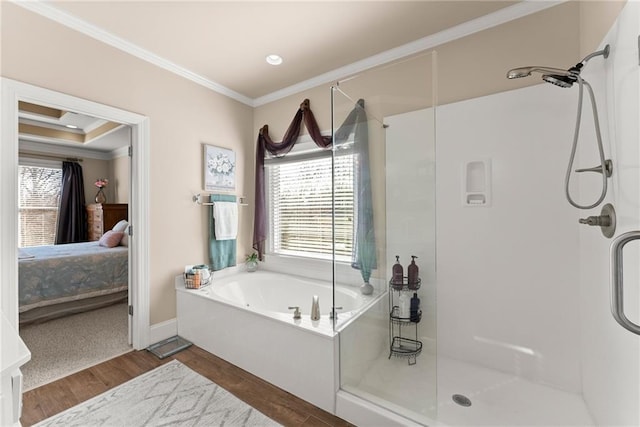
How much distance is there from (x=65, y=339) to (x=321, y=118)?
319 cm

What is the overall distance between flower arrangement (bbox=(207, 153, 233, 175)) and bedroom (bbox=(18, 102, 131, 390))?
1.76m

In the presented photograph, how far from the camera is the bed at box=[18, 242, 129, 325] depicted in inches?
113

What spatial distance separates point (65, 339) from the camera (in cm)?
254

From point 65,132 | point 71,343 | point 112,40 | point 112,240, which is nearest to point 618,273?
point 112,40

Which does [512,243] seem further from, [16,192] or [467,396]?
[16,192]

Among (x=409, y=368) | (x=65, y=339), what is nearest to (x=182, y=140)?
(x=65, y=339)

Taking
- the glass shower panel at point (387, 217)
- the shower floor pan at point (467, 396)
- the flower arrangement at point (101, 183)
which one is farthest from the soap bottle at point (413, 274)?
the flower arrangement at point (101, 183)

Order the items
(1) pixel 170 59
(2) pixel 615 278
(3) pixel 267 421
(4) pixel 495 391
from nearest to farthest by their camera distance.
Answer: (2) pixel 615 278 → (3) pixel 267 421 → (4) pixel 495 391 → (1) pixel 170 59

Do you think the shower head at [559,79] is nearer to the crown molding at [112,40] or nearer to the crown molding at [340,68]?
the crown molding at [340,68]

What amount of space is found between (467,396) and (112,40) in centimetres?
361

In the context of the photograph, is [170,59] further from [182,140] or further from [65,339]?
[65,339]

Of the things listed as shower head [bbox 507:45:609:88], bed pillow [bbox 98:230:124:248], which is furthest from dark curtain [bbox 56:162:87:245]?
shower head [bbox 507:45:609:88]

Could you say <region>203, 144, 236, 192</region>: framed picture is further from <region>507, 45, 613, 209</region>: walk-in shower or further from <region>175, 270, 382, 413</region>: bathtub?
<region>507, 45, 613, 209</region>: walk-in shower

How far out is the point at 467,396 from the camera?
5.66 ft
